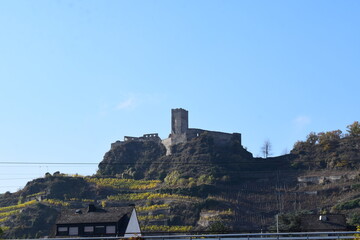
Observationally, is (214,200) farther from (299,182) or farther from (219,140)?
(219,140)

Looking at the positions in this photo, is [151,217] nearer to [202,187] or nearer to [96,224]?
[202,187]

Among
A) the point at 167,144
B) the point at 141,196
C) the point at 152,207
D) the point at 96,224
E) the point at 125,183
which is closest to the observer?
the point at 96,224

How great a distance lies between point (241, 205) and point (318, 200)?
12.1m

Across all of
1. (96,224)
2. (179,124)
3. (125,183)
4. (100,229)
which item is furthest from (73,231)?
(179,124)

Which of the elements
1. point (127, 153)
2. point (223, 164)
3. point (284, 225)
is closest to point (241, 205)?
point (223, 164)

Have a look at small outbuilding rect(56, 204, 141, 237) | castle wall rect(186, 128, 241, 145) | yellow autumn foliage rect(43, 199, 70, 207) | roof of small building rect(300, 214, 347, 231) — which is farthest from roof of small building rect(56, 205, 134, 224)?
castle wall rect(186, 128, 241, 145)

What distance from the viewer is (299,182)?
124438mm

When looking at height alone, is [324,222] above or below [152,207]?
below

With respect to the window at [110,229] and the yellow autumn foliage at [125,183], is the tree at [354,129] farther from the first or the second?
the window at [110,229]

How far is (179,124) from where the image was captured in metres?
149

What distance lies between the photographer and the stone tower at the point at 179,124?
487ft

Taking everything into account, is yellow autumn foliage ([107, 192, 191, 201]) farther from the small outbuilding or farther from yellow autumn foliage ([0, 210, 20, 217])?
the small outbuilding

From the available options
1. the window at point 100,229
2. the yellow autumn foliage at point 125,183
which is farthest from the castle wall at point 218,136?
the window at point 100,229

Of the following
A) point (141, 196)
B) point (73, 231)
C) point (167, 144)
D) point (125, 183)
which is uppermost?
point (167, 144)
